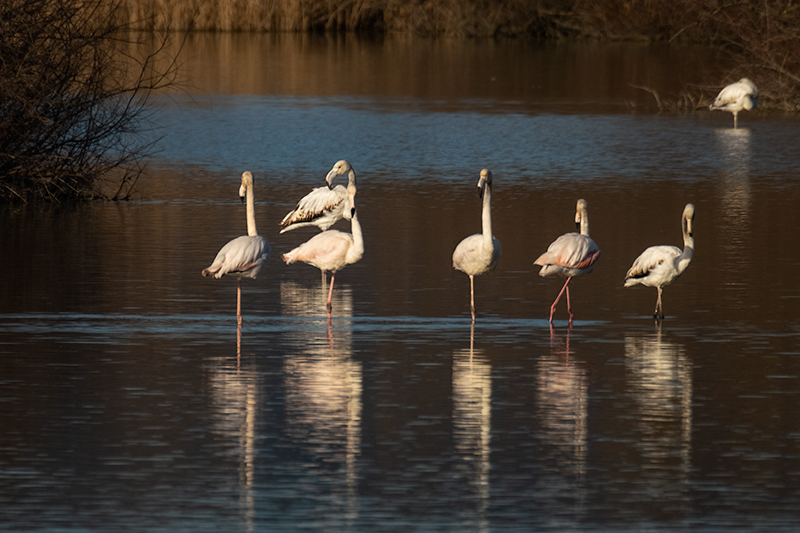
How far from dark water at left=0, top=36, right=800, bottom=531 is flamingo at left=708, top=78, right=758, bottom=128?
8.00 m

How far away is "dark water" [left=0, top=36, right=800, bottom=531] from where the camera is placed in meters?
6.66

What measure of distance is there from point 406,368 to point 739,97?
71.6ft

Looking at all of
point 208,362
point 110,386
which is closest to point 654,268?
point 208,362

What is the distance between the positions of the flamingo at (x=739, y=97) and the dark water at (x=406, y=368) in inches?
315

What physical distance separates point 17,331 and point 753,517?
6010 millimetres

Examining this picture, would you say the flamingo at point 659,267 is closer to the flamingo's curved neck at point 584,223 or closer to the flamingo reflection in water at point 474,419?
the flamingo's curved neck at point 584,223

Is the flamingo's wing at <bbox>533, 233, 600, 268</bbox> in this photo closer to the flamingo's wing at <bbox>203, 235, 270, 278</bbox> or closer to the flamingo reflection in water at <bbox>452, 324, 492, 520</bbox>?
the flamingo reflection in water at <bbox>452, 324, 492, 520</bbox>

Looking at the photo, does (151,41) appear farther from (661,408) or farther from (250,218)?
(661,408)

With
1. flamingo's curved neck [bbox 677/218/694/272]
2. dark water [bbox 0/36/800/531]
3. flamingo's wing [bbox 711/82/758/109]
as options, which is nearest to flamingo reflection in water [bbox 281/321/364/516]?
dark water [bbox 0/36/800/531]

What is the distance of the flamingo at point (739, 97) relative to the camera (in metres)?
29.5

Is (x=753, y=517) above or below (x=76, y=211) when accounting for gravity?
below

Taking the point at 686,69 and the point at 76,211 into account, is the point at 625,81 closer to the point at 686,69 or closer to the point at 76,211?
the point at 686,69

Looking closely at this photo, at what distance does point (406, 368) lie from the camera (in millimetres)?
9328

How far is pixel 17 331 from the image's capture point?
34.3 ft
